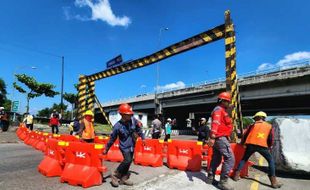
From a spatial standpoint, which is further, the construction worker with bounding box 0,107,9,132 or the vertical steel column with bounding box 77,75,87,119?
the construction worker with bounding box 0,107,9,132

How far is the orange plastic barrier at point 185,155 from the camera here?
9125 mm

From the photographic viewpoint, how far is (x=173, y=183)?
754 cm

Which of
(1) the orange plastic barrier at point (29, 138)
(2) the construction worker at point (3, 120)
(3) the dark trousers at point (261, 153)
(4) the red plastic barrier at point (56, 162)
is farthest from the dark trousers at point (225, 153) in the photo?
(2) the construction worker at point (3, 120)

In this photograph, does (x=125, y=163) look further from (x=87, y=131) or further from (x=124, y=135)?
(x=87, y=131)

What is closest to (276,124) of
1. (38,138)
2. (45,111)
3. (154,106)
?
(38,138)

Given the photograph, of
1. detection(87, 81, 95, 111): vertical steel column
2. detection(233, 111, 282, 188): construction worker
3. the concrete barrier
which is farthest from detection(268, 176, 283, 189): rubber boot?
detection(87, 81, 95, 111): vertical steel column

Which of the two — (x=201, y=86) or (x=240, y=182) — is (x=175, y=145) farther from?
(x=201, y=86)

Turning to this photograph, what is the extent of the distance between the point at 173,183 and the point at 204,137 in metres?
6.18

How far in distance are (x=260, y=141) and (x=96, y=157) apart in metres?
3.61

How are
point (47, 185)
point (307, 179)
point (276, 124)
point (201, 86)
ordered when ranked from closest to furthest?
point (47, 185)
point (307, 179)
point (276, 124)
point (201, 86)

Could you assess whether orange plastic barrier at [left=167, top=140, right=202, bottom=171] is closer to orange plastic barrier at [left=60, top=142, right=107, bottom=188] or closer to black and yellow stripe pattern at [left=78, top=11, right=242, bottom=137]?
black and yellow stripe pattern at [left=78, top=11, right=242, bottom=137]

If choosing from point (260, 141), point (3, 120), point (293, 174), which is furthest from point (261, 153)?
point (3, 120)

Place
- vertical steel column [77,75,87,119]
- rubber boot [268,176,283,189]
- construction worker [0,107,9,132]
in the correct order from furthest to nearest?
1. construction worker [0,107,9,132]
2. vertical steel column [77,75,87,119]
3. rubber boot [268,176,283,189]

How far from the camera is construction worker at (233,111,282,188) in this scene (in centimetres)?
754
